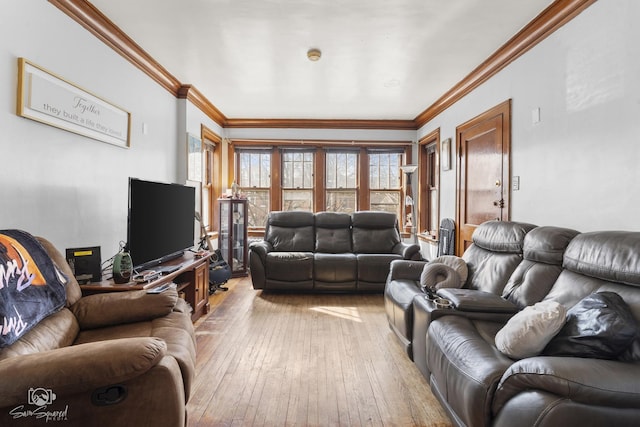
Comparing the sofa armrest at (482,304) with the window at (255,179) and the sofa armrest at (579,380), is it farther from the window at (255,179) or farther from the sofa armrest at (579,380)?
the window at (255,179)

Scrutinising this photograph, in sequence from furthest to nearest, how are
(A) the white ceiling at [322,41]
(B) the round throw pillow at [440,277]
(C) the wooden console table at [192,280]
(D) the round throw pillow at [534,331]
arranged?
(C) the wooden console table at [192,280] < (B) the round throw pillow at [440,277] < (A) the white ceiling at [322,41] < (D) the round throw pillow at [534,331]

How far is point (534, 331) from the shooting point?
1.52 m

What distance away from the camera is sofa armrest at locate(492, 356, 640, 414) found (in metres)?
1.20

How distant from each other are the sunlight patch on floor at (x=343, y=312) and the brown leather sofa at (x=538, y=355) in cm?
121

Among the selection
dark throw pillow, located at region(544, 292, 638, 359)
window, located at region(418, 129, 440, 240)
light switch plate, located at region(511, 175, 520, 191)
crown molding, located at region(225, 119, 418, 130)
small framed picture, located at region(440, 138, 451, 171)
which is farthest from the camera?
crown molding, located at region(225, 119, 418, 130)

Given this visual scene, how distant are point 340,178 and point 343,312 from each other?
306 centimetres

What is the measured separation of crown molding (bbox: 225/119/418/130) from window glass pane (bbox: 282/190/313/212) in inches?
44.8

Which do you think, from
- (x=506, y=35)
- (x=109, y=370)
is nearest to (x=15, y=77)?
(x=109, y=370)

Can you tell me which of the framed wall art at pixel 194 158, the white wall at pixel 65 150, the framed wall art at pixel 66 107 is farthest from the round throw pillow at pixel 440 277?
the framed wall art at pixel 194 158

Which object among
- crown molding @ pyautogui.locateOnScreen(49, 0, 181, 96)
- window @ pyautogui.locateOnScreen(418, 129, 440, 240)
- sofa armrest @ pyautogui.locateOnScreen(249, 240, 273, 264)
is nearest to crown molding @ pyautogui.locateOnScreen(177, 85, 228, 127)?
crown molding @ pyautogui.locateOnScreen(49, 0, 181, 96)

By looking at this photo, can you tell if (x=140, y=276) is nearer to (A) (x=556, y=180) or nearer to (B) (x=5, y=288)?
(B) (x=5, y=288)

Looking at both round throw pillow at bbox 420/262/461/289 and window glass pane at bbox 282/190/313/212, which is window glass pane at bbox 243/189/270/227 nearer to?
window glass pane at bbox 282/190/313/212

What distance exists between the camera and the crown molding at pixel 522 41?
8.22ft

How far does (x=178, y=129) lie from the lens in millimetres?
4512
